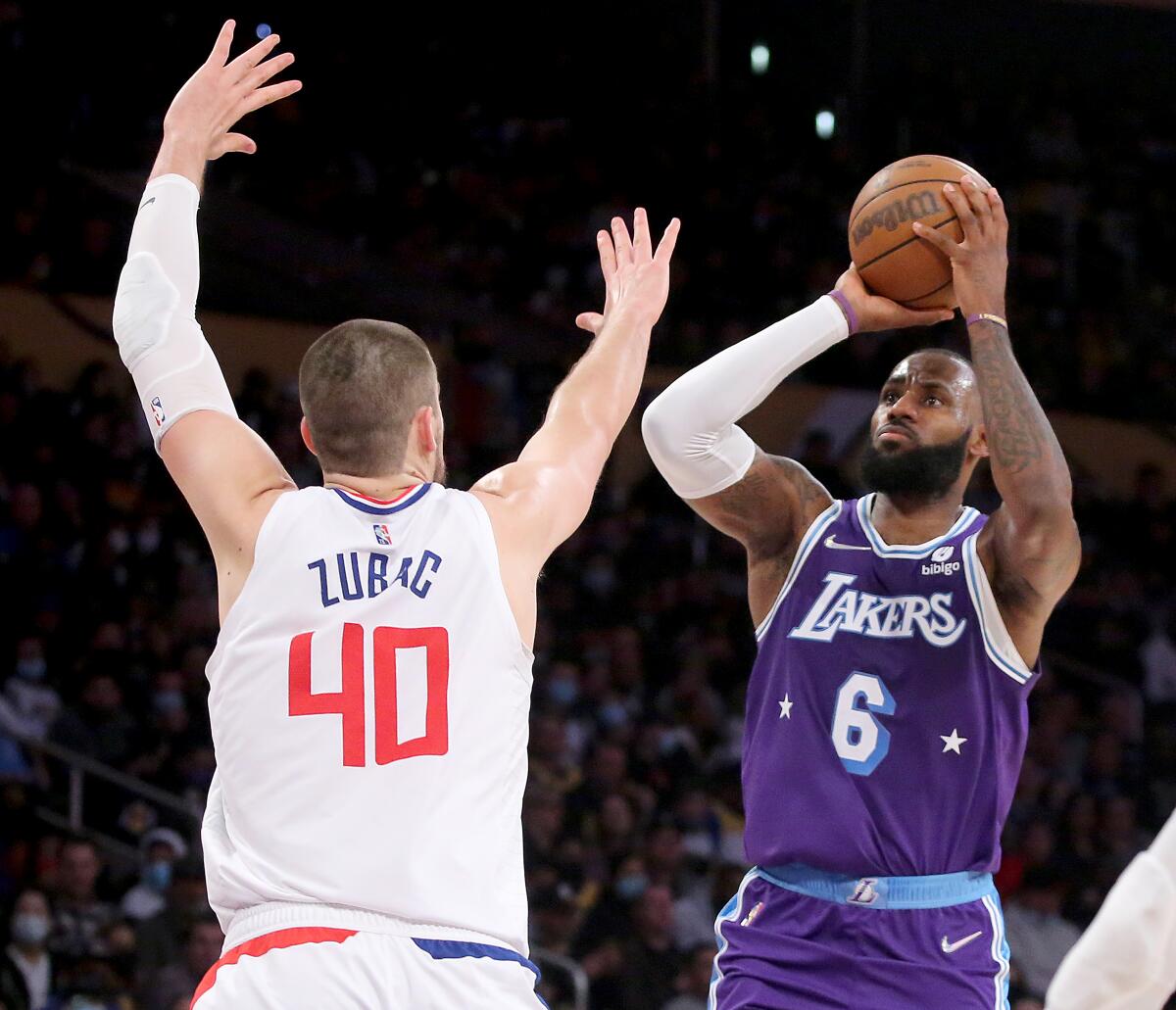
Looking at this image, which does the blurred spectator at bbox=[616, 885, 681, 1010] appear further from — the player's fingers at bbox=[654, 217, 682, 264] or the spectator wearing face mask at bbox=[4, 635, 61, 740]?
the player's fingers at bbox=[654, 217, 682, 264]

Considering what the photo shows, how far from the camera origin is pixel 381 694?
10.1 ft

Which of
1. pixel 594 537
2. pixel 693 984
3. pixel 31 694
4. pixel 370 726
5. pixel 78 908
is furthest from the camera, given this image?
pixel 594 537

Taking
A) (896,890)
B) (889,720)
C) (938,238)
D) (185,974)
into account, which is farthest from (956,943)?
(185,974)

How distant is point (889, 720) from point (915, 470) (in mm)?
703

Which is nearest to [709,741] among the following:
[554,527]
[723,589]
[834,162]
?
[723,589]

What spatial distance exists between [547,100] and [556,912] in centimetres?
963

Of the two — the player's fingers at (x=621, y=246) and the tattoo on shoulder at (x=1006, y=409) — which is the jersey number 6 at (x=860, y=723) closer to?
the tattoo on shoulder at (x=1006, y=409)

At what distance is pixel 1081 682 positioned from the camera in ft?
47.3

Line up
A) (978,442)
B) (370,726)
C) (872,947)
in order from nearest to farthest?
(370,726), (872,947), (978,442)

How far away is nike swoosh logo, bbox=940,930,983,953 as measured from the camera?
13.9 feet

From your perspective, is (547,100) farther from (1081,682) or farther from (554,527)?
(554,527)

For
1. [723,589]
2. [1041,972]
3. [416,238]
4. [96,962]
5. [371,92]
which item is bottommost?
[1041,972]

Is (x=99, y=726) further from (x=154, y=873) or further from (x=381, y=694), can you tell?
(x=381, y=694)

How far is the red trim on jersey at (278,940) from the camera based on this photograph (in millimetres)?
2982
